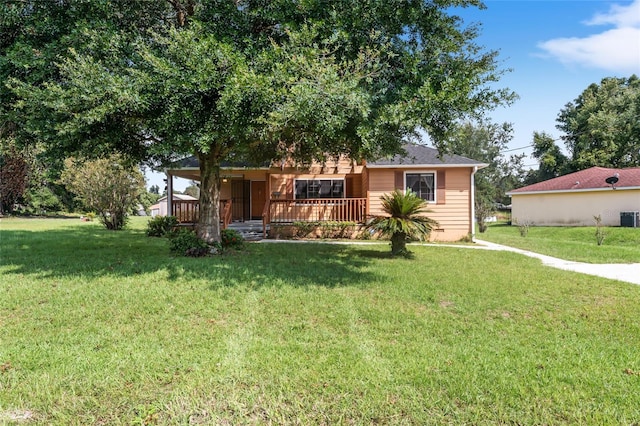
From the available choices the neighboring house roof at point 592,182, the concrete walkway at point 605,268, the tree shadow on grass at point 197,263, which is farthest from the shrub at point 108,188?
the neighboring house roof at point 592,182

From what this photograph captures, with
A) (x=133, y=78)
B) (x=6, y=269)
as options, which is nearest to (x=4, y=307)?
(x=6, y=269)

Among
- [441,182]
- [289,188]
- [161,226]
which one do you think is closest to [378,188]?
[441,182]

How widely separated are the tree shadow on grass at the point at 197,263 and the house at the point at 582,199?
61.2 feet

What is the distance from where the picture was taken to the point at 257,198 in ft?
58.8

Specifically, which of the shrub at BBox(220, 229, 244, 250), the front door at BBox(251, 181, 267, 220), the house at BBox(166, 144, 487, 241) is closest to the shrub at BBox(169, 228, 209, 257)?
the shrub at BBox(220, 229, 244, 250)

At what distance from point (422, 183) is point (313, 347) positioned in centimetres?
1144

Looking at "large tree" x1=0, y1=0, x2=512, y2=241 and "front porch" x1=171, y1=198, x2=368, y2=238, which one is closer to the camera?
"large tree" x1=0, y1=0, x2=512, y2=241

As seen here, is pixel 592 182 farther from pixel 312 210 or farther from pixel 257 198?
pixel 257 198

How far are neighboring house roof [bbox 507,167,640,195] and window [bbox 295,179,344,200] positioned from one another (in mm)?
16823

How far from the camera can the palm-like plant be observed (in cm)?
885

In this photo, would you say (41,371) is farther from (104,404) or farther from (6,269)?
(6,269)

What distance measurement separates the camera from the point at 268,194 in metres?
14.6

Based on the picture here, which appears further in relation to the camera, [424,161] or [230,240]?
[424,161]

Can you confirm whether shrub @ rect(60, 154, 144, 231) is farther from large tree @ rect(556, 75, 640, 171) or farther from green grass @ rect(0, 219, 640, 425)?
large tree @ rect(556, 75, 640, 171)
